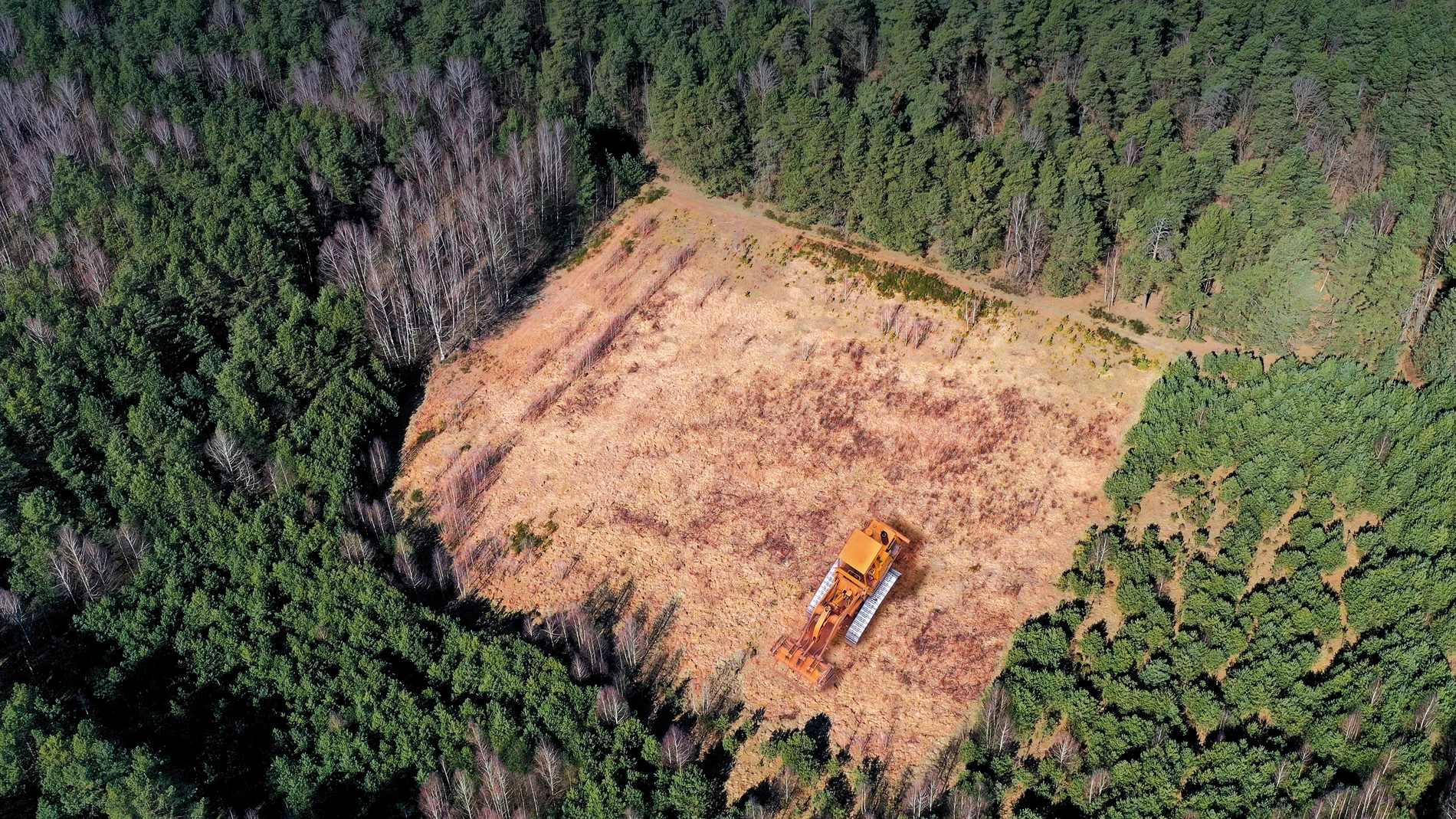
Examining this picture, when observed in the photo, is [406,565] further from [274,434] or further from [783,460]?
[783,460]

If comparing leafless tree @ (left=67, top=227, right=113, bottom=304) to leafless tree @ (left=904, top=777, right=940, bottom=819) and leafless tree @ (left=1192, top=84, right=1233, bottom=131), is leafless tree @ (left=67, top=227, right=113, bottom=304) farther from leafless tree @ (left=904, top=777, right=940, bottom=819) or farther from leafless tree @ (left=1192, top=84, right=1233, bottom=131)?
leafless tree @ (left=1192, top=84, right=1233, bottom=131)

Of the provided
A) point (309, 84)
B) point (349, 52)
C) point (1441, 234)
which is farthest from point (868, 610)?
point (349, 52)

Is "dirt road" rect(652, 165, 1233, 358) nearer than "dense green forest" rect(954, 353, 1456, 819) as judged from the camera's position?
No

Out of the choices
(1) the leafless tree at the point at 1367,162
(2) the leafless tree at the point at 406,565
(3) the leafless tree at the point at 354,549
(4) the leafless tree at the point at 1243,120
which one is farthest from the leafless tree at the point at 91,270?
(1) the leafless tree at the point at 1367,162

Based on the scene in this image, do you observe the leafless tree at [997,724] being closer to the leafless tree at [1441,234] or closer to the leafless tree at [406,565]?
the leafless tree at [406,565]

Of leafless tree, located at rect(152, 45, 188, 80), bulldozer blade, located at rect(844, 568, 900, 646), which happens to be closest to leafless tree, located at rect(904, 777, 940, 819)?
bulldozer blade, located at rect(844, 568, 900, 646)

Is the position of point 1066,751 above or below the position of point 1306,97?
below

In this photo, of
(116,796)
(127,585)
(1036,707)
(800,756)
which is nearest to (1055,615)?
(1036,707)

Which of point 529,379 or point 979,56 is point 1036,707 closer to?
point 529,379
